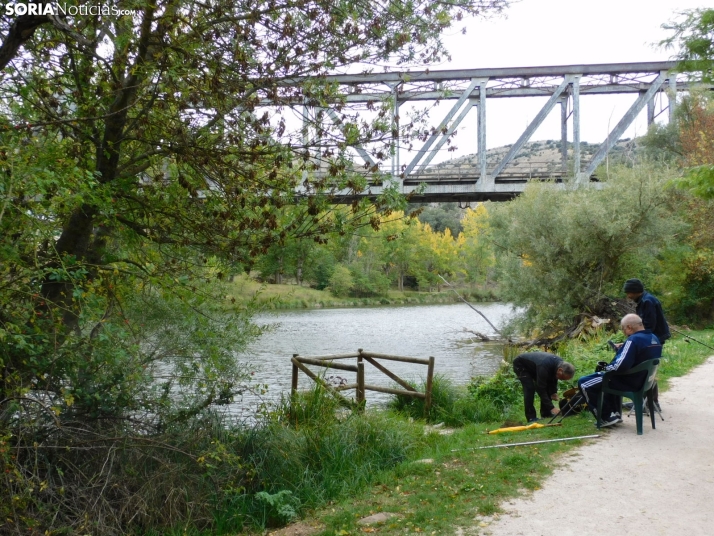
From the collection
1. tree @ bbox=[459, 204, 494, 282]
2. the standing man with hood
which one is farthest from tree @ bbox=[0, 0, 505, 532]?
tree @ bbox=[459, 204, 494, 282]

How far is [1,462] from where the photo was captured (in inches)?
201

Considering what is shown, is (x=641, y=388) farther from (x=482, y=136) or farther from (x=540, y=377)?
(x=482, y=136)

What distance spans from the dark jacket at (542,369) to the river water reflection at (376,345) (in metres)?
3.15

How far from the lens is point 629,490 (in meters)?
5.65

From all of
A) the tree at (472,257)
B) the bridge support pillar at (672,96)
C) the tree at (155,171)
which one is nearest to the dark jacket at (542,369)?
the tree at (155,171)

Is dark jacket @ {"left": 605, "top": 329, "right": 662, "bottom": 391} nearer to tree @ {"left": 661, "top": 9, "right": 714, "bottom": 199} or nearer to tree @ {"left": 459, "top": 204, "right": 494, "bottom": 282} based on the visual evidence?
tree @ {"left": 661, "top": 9, "right": 714, "bottom": 199}

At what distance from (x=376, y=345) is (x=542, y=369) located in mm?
16217

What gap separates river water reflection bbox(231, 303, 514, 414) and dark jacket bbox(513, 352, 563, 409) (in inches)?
124

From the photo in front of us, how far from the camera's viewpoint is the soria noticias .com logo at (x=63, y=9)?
15.8 feet

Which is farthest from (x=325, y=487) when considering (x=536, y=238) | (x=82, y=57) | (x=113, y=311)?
(x=536, y=238)

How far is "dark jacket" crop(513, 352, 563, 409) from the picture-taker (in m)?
8.61

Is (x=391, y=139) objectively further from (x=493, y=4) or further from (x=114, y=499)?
(x=114, y=499)

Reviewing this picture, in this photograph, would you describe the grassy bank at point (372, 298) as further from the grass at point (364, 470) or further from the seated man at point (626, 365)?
the seated man at point (626, 365)

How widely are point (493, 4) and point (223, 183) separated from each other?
3315 mm
